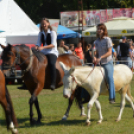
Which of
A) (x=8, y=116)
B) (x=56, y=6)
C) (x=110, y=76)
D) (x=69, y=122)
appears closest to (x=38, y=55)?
(x=69, y=122)

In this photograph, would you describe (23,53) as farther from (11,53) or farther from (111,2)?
(111,2)

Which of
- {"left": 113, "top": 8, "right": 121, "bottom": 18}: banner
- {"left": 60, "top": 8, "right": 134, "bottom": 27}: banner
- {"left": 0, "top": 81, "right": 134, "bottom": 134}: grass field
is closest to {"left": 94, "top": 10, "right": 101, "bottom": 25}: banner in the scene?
{"left": 60, "top": 8, "right": 134, "bottom": 27}: banner

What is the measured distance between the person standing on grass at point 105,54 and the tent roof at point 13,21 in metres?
12.0

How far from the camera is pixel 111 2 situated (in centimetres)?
4059

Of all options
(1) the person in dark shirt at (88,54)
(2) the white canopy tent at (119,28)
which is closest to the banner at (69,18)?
(2) the white canopy tent at (119,28)

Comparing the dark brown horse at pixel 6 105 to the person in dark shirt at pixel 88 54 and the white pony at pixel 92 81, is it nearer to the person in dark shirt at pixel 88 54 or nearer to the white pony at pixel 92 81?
the white pony at pixel 92 81

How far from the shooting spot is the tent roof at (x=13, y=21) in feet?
64.8

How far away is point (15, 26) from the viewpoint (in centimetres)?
2012

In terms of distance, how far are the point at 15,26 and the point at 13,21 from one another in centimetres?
31

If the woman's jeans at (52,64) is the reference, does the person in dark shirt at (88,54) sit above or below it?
below

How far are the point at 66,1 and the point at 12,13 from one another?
2301cm

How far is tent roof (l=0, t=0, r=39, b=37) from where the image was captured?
19.8 m

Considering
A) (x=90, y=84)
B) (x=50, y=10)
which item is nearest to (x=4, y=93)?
(x=90, y=84)

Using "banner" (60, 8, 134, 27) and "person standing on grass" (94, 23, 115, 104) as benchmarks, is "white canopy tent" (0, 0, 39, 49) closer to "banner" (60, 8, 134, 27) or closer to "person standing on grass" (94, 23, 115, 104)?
"person standing on grass" (94, 23, 115, 104)
